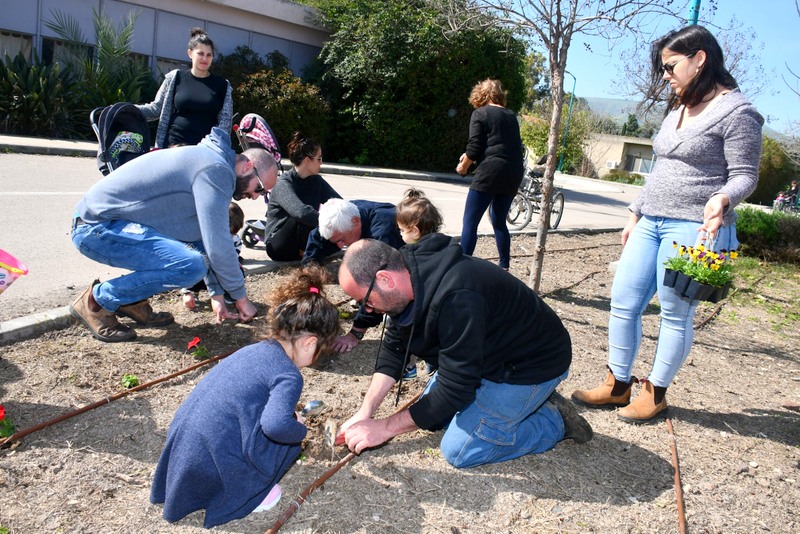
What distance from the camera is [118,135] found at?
15.3 ft

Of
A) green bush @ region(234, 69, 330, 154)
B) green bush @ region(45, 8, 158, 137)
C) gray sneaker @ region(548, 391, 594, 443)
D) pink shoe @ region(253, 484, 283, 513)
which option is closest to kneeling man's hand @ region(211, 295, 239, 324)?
pink shoe @ region(253, 484, 283, 513)

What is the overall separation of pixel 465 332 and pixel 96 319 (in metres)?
2.49

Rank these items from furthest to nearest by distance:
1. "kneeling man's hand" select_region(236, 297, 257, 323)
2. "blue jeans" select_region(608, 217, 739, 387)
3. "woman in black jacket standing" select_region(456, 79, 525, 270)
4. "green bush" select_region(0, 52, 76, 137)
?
1. "green bush" select_region(0, 52, 76, 137)
2. "woman in black jacket standing" select_region(456, 79, 525, 270)
3. "kneeling man's hand" select_region(236, 297, 257, 323)
4. "blue jeans" select_region(608, 217, 739, 387)

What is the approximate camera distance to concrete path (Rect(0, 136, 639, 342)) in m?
4.35

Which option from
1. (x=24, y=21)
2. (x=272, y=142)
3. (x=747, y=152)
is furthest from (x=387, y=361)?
(x=24, y=21)

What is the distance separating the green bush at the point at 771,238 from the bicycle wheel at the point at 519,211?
3.33m

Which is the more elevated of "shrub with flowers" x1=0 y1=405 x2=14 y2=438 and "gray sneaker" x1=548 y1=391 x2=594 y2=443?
"gray sneaker" x1=548 y1=391 x2=594 y2=443

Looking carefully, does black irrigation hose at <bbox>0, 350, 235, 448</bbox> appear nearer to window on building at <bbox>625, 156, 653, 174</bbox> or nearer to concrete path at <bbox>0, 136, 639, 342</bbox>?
concrete path at <bbox>0, 136, 639, 342</bbox>

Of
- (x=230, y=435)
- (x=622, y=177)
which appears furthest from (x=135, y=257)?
(x=622, y=177)

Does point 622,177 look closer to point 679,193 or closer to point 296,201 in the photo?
point 296,201

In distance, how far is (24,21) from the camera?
46.2 ft

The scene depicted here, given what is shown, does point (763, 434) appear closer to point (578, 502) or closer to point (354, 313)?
point (578, 502)

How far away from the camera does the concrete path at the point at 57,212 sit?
4348 millimetres

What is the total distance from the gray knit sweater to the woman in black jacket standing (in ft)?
6.98
